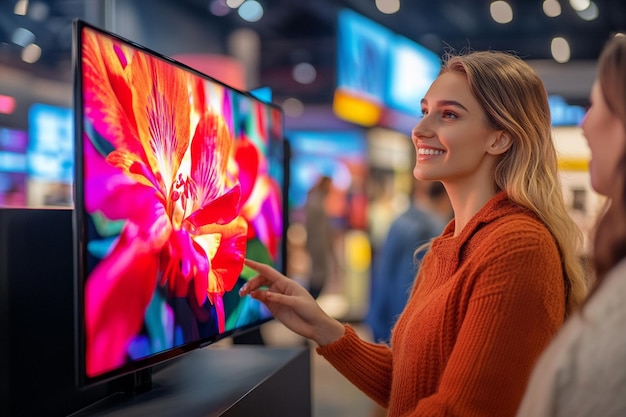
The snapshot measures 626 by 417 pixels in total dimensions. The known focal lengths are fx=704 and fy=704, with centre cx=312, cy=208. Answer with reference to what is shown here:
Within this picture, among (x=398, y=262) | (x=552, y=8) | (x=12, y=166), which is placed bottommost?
(x=398, y=262)

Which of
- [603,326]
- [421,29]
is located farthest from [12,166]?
[421,29]

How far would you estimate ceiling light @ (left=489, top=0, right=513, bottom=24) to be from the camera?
342 inches

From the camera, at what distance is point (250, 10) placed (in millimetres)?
8406

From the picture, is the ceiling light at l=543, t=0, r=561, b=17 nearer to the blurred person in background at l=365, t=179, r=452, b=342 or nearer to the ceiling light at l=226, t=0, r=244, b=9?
the ceiling light at l=226, t=0, r=244, b=9

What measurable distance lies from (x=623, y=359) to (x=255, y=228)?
50.8 inches

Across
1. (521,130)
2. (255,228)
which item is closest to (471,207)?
(521,130)

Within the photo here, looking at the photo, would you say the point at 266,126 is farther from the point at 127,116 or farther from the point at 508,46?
the point at 508,46

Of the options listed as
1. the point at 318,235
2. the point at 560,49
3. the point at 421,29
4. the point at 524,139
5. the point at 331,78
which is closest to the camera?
the point at 524,139

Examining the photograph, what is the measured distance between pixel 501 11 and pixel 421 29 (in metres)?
1.56

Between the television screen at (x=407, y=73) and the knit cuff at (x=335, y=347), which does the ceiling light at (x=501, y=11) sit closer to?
the television screen at (x=407, y=73)

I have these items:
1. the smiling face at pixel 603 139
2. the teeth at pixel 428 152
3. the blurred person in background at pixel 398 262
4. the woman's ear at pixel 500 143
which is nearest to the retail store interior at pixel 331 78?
the woman's ear at pixel 500 143

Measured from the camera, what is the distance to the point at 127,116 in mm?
1427

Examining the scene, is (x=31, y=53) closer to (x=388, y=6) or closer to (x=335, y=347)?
(x=335, y=347)

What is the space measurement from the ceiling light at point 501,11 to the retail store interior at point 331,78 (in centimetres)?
3
